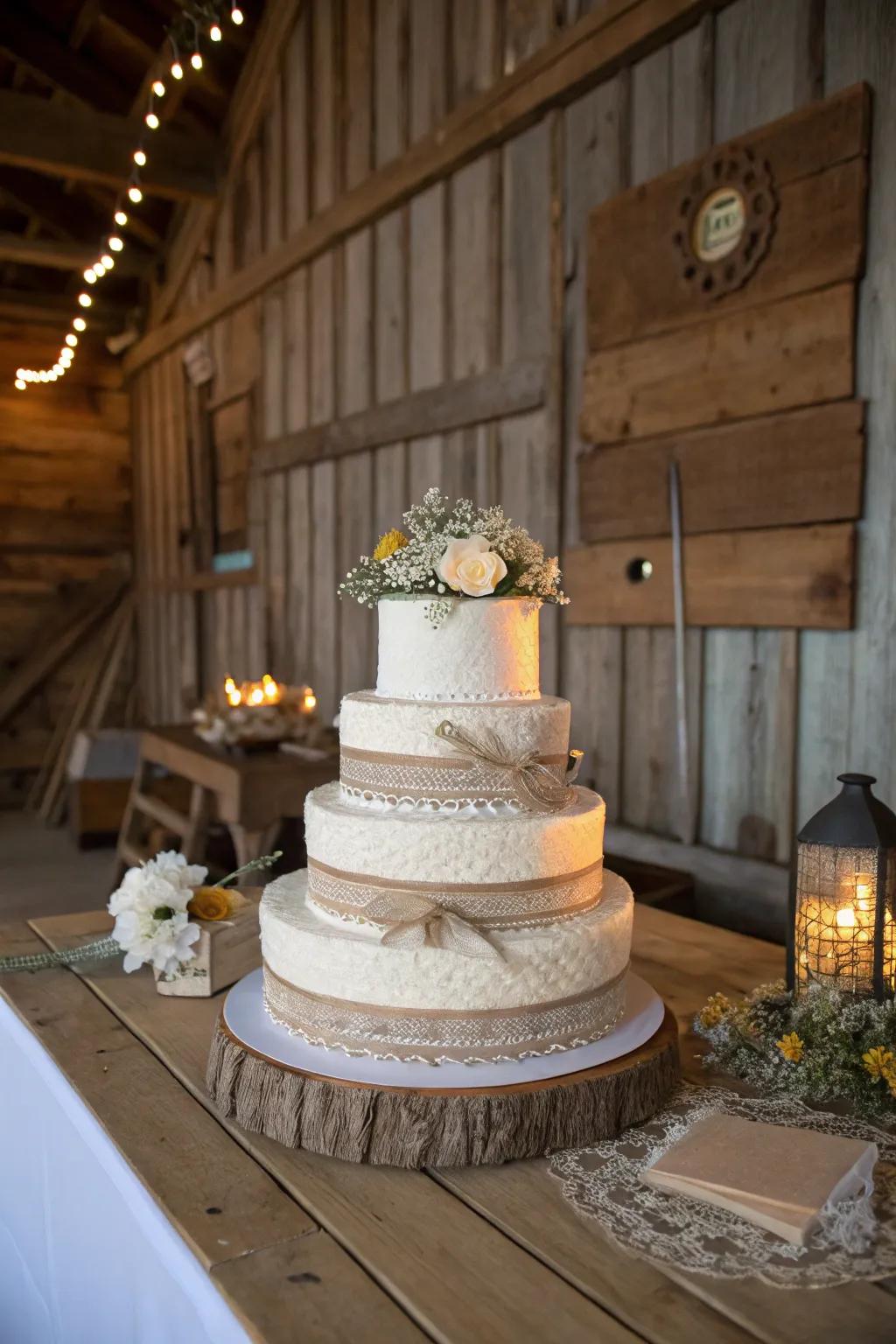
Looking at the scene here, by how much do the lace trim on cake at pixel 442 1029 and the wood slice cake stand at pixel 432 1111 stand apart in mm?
27

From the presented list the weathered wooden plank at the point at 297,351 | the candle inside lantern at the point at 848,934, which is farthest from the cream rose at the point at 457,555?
the weathered wooden plank at the point at 297,351

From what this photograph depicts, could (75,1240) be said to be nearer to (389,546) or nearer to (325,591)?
(389,546)

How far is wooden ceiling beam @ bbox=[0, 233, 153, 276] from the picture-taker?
7.30 meters

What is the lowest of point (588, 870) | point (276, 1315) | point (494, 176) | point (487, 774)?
point (276, 1315)

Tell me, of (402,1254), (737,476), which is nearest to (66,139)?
(737,476)

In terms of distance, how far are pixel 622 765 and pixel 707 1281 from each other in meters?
2.70

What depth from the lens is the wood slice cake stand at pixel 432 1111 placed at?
1.36 metres

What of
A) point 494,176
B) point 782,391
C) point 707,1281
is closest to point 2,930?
point 707,1281

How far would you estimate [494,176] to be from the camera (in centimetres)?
434

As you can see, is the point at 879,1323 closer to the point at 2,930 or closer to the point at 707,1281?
the point at 707,1281

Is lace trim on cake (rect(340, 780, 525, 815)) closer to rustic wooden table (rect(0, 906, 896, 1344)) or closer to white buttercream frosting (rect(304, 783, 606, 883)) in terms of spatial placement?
white buttercream frosting (rect(304, 783, 606, 883))

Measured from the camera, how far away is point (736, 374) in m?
3.21

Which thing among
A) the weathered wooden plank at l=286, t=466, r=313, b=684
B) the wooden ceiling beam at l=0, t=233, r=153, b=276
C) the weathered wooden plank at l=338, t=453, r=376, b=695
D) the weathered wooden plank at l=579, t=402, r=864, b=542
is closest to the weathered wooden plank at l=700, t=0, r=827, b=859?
the weathered wooden plank at l=579, t=402, r=864, b=542

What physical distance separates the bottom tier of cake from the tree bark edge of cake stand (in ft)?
0.28
